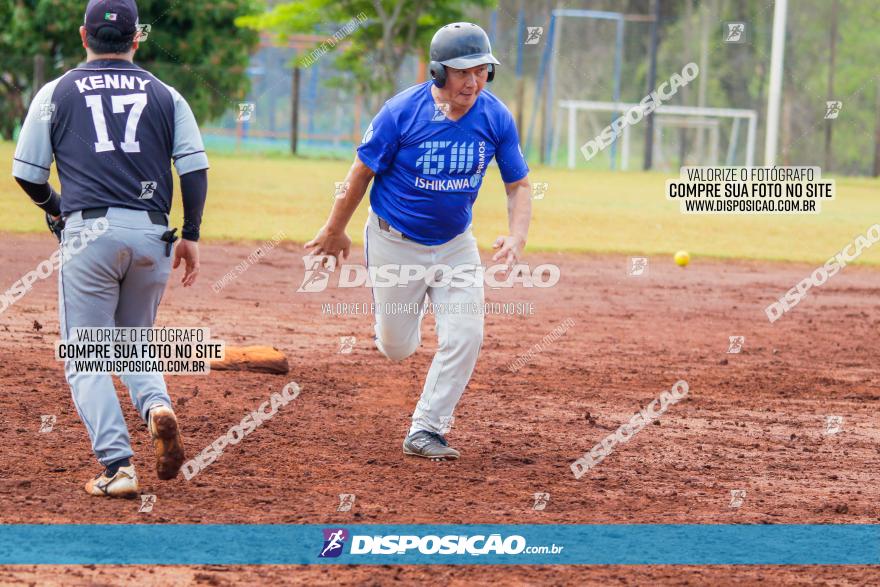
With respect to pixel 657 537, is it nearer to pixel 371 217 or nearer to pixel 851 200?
pixel 371 217

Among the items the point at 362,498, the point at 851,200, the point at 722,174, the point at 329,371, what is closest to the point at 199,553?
the point at 362,498

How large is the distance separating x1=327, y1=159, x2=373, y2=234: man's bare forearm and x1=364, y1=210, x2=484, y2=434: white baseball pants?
0.74ft

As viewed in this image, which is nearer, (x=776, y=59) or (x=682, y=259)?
(x=682, y=259)

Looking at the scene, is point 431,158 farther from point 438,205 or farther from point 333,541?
point 333,541

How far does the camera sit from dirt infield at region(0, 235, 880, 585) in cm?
523

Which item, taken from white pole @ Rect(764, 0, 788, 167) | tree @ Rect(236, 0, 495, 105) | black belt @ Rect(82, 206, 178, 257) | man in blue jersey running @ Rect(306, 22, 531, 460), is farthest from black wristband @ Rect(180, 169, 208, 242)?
tree @ Rect(236, 0, 495, 105)

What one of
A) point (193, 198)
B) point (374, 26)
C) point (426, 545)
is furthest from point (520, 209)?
point (374, 26)

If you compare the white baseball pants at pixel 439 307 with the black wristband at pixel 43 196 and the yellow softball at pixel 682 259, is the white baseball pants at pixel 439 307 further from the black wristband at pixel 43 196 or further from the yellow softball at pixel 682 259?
the yellow softball at pixel 682 259

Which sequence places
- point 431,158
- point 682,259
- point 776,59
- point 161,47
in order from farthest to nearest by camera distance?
point 161,47
point 776,59
point 682,259
point 431,158

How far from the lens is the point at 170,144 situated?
17.5 feet

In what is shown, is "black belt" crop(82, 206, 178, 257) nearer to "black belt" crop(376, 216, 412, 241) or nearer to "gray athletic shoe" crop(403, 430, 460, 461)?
"black belt" crop(376, 216, 412, 241)

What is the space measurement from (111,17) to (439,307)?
2186 millimetres

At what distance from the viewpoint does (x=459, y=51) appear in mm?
5852

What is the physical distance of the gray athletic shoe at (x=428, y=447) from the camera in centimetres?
630
